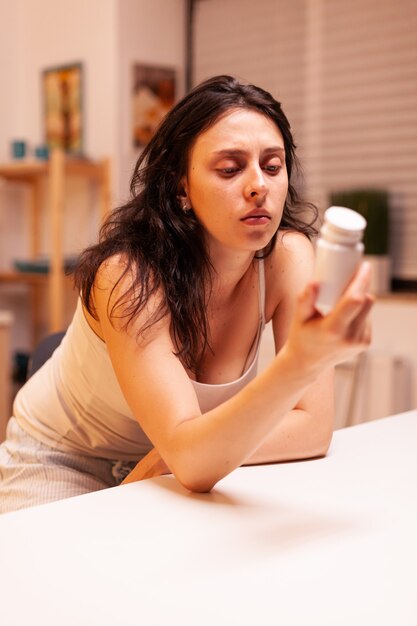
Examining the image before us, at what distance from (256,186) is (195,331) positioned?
25 centimetres

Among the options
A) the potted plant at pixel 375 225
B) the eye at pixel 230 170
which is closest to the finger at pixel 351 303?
the eye at pixel 230 170

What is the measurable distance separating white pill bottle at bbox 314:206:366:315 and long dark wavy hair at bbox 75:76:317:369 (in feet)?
1.18

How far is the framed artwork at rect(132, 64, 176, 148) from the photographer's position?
3799mm

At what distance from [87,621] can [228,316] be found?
70 cm

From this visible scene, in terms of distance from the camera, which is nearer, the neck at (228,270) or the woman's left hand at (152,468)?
the woman's left hand at (152,468)

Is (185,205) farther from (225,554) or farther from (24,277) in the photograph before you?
(24,277)

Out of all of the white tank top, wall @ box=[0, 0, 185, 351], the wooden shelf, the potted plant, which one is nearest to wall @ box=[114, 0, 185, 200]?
wall @ box=[0, 0, 185, 351]

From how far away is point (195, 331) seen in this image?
3.87 feet

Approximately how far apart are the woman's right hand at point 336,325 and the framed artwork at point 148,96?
314 centimetres

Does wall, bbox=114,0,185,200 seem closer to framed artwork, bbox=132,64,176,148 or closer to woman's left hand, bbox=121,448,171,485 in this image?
framed artwork, bbox=132,64,176,148

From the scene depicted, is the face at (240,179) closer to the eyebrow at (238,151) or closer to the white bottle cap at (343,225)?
the eyebrow at (238,151)

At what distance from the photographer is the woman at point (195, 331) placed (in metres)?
0.92

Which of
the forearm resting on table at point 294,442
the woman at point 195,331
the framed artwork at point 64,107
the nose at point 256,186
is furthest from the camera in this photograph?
the framed artwork at point 64,107

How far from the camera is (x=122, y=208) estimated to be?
1263mm
